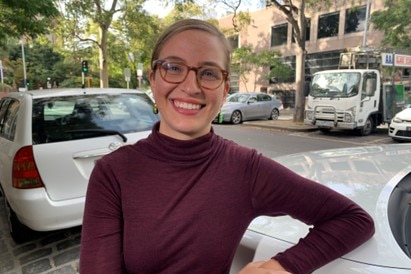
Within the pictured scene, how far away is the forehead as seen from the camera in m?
1.25

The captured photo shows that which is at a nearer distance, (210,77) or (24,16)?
(210,77)

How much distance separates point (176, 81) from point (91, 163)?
7.92 feet

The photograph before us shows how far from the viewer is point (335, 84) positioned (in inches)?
472

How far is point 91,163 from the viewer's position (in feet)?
11.3

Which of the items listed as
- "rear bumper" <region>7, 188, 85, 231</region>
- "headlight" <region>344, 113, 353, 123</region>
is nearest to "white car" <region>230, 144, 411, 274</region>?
"rear bumper" <region>7, 188, 85, 231</region>

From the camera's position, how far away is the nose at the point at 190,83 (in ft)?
4.16

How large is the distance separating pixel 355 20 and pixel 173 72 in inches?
1051

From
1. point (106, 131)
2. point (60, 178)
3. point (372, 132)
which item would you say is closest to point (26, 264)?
point (60, 178)

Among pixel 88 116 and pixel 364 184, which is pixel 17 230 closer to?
pixel 88 116

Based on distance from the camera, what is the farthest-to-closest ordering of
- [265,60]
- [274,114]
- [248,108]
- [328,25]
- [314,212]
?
1. [328,25]
2. [265,60]
3. [274,114]
4. [248,108]
5. [314,212]

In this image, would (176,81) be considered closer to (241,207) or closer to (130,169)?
(130,169)

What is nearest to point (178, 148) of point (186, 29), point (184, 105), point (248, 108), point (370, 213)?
point (184, 105)

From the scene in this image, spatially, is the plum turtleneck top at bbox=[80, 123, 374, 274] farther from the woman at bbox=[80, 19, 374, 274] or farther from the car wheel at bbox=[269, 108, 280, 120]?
the car wheel at bbox=[269, 108, 280, 120]

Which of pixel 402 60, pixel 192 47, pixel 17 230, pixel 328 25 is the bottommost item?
pixel 17 230
